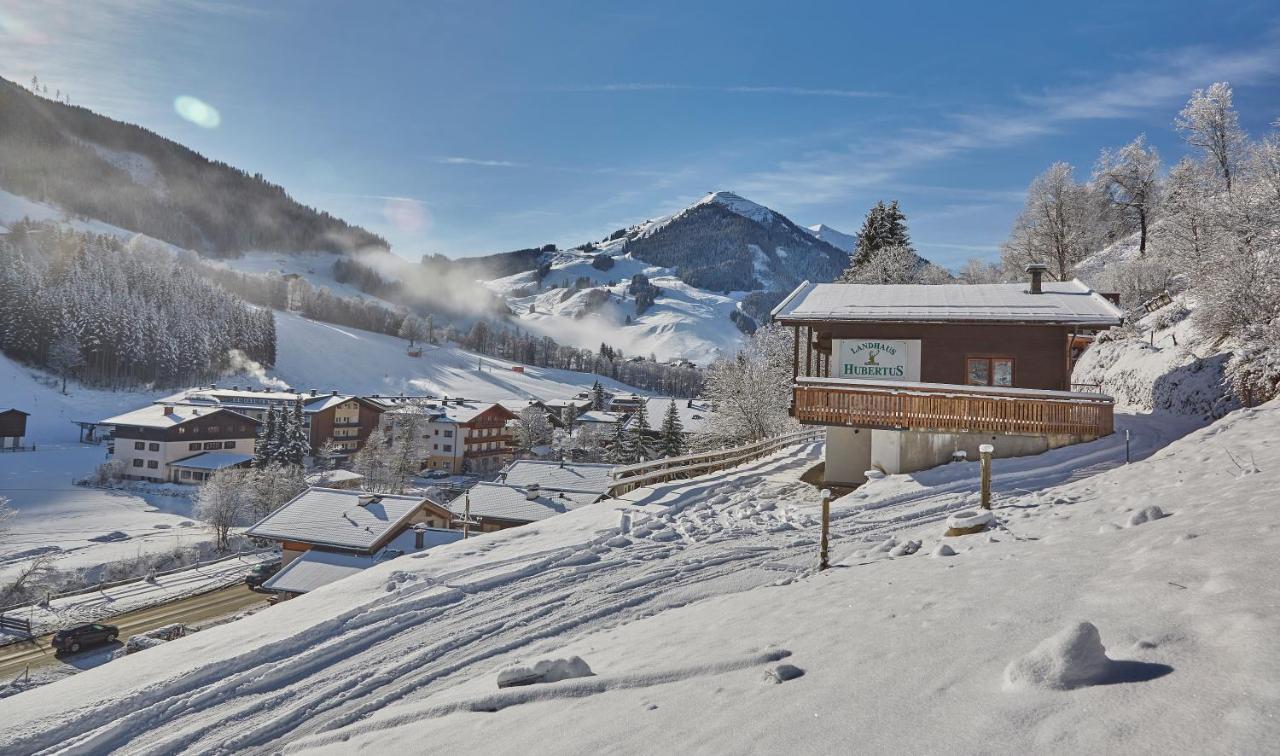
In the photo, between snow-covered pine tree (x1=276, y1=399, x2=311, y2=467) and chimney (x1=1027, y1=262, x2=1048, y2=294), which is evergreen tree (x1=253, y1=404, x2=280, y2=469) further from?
chimney (x1=1027, y1=262, x2=1048, y2=294)

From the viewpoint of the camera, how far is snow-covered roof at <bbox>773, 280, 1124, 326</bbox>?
1947 centimetres

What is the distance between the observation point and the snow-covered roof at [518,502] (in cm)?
3381

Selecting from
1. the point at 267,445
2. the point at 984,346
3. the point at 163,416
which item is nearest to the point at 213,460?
the point at 267,445

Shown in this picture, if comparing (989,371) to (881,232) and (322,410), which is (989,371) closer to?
(881,232)

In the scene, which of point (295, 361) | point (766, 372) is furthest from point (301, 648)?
point (295, 361)

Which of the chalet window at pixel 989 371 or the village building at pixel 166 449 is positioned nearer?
the chalet window at pixel 989 371

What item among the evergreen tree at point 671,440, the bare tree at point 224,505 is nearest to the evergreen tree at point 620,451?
the evergreen tree at point 671,440

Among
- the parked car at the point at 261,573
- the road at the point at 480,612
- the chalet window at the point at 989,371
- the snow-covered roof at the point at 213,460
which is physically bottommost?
the parked car at the point at 261,573

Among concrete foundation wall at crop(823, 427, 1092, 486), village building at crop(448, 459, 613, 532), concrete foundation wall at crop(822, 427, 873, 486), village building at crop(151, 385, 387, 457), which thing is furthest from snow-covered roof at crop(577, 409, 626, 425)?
concrete foundation wall at crop(823, 427, 1092, 486)

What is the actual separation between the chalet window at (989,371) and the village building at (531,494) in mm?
17106

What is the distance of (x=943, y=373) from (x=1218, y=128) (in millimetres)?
35559

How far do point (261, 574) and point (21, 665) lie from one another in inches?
428

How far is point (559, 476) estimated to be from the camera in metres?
40.2

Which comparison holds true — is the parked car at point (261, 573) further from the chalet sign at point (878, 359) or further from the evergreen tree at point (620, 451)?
the chalet sign at point (878, 359)
